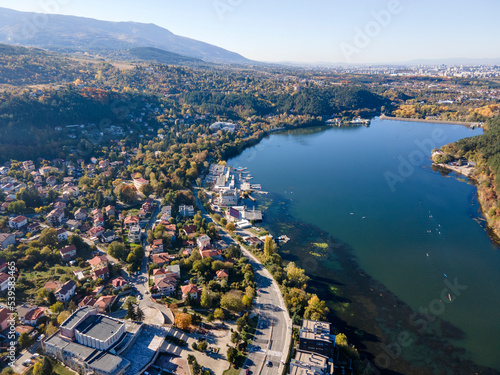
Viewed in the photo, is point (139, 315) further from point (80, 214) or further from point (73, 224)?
point (80, 214)

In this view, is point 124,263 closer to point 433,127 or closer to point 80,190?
point 80,190

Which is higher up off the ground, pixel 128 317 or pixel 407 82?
pixel 407 82

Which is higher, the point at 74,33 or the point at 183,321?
the point at 74,33

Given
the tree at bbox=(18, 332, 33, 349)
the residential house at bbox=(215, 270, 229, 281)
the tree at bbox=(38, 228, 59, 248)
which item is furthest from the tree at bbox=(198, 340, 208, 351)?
the tree at bbox=(38, 228, 59, 248)

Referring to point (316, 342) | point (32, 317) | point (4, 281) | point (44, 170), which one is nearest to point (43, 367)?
point (32, 317)

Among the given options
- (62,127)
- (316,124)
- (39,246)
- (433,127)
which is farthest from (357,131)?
(39,246)
